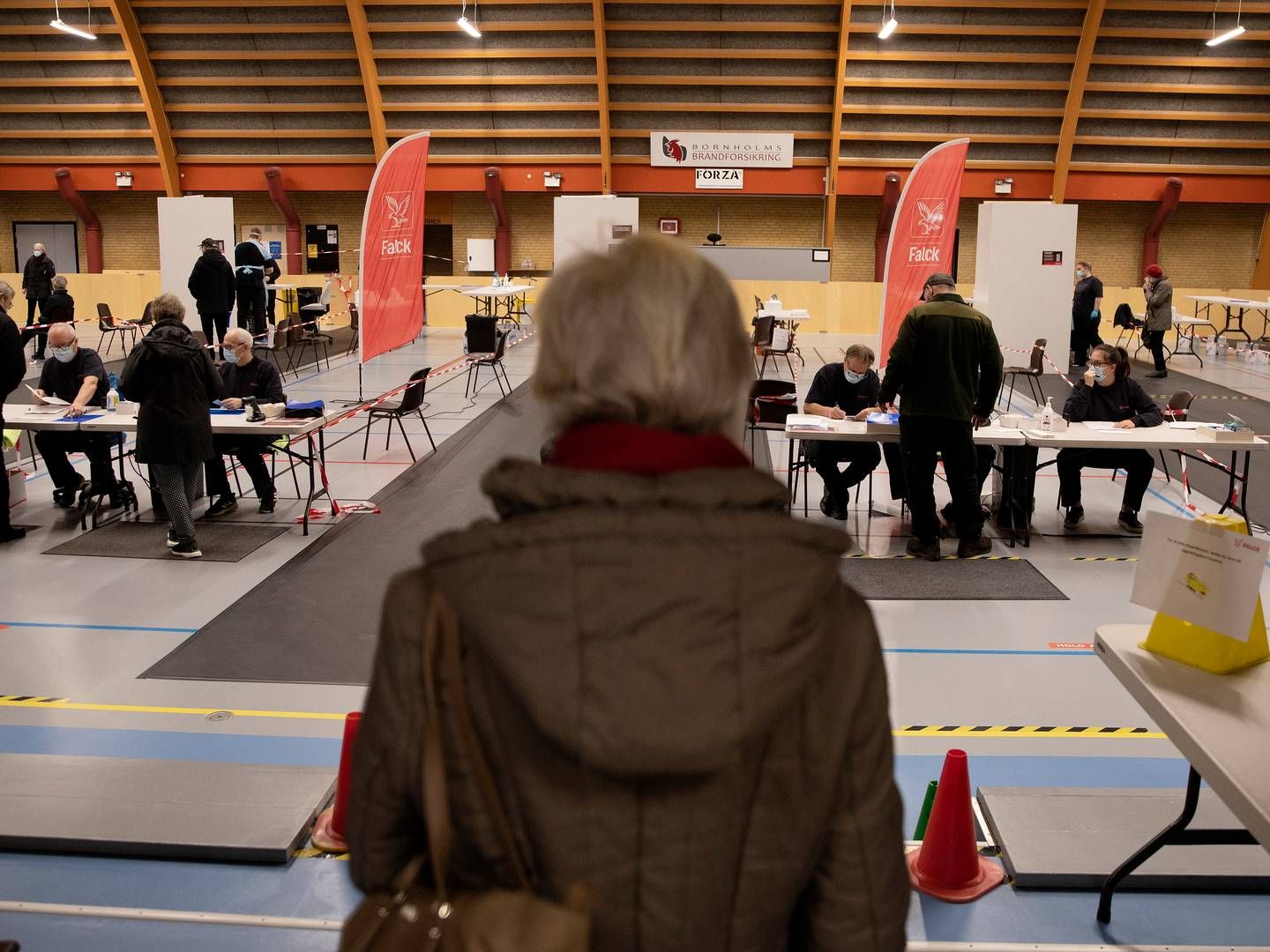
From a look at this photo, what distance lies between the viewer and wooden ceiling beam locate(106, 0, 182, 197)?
58.4 feet

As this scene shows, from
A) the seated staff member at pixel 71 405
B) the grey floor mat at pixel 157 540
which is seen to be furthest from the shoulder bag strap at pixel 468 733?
the seated staff member at pixel 71 405

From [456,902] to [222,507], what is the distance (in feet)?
22.5

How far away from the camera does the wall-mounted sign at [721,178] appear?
62.1 feet

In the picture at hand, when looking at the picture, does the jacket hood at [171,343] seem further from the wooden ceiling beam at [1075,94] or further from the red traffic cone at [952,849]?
the wooden ceiling beam at [1075,94]

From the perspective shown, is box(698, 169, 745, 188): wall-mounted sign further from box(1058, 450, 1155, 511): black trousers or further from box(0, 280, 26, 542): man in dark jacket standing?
box(0, 280, 26, 542): man in dark jacket standing

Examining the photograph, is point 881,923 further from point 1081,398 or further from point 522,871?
point 1081,398

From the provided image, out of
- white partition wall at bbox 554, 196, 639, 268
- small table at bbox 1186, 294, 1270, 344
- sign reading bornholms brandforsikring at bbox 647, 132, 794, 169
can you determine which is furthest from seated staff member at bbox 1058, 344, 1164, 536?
sign reading bornholms brandforsikring at bbox 647, 132, 794, 169

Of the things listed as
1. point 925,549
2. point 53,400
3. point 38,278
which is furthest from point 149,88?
point 925,549

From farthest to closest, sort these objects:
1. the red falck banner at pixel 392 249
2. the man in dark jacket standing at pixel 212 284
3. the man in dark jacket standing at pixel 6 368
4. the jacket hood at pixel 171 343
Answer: the man in dark jacket standing at pixel 212 284, the red falck banner at pixel 392 249, the man in dark jacket standing at pixel 6 368, the jacket hood at pixel 171 343

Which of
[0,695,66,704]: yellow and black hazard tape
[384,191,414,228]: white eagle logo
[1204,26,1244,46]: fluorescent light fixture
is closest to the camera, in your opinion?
[0,695,66,704]: yellow and black hazard tape

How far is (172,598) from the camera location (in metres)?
5.82

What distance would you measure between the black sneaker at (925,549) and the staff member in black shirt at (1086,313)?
30.5 feet

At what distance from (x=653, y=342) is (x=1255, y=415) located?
12.2 meters

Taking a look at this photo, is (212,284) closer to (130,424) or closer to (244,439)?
(244,439)
